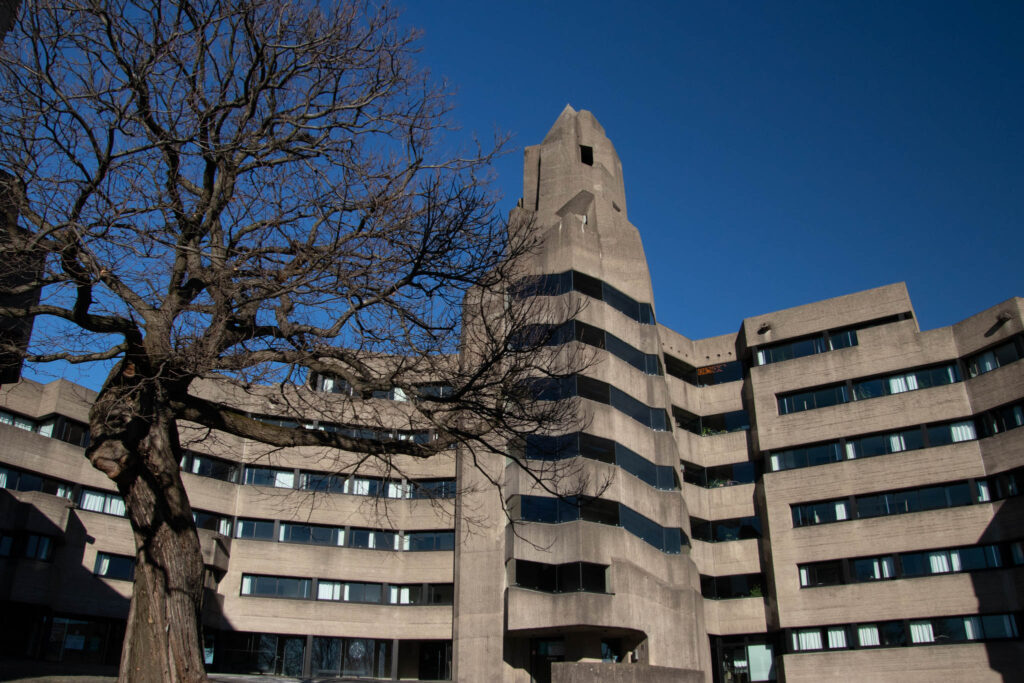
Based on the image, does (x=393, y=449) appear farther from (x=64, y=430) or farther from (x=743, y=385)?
(x=743, y=385)

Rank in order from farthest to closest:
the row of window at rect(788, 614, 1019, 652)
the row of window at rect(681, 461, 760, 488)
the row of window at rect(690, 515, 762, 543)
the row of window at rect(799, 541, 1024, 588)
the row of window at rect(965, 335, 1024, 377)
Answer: the row of window at rect(681, 461, 760, 488) < the row of window at rect(690, 515, 762, 543) < the row of window at rect(965, 335, 1024, 377) < the row of window at rect(799, 541, 1024, 588) < the row of window at rect(788, 614, 1019, 652)

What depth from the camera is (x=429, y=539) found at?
1565 inches

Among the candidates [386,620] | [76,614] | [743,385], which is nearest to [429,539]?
[386,620]

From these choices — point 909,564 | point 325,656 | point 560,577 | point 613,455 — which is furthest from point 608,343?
point 325,656

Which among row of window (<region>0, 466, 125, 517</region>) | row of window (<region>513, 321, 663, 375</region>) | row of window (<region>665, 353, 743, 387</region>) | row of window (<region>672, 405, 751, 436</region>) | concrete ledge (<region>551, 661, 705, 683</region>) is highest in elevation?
row of window (<region>665, 353, 743, 387</region>)

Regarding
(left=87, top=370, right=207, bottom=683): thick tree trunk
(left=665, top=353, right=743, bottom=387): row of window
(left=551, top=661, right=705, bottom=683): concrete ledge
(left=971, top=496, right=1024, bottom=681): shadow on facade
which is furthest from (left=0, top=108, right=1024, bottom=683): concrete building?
(left=87, top=370, right=207, bottom=683): thick tree trunk

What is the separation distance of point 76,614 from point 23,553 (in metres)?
3.46

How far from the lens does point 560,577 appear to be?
30.3 m

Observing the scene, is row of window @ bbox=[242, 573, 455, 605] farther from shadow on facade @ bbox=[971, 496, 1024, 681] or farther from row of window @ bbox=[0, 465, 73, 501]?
shadow on facade @ bbox=[971, 496, 1024, 681]

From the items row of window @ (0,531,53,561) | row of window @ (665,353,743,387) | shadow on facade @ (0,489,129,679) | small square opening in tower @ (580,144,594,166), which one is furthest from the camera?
row of window @ (665,353,743,387)

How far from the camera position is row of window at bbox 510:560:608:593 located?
1173 inches

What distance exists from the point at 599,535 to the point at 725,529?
12.7m

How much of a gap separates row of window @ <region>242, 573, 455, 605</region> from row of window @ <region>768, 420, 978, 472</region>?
17104 millimetres

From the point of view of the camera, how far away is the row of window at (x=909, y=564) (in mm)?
33375
